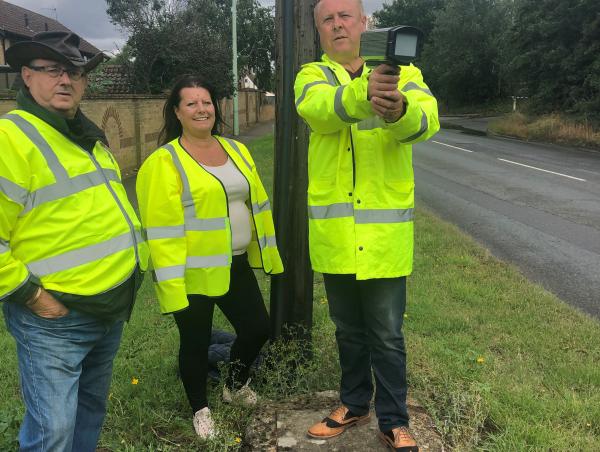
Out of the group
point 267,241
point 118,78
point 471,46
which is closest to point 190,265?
point 267,241

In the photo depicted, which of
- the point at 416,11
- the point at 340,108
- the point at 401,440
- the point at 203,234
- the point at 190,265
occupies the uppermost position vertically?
the point at 416,11

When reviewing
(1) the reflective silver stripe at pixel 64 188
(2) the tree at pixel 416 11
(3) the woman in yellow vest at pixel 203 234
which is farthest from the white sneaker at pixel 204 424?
(2) the tree at pixel 416 11

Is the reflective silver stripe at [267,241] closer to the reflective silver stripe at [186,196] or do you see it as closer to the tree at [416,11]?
the reflective silver stripe at [186,196]

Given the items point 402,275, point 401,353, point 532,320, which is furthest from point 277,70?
point 532,320

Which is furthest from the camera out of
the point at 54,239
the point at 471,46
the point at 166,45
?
the point at 471,46

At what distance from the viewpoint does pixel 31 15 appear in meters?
32.4

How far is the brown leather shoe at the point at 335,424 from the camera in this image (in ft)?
8.94

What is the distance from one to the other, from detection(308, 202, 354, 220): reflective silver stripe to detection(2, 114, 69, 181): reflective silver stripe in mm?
1048

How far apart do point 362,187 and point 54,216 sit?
1221 millimetres

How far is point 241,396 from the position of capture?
3.12 metres

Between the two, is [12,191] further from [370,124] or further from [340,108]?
[370,124]

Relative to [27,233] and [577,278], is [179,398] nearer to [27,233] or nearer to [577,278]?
[27,233]

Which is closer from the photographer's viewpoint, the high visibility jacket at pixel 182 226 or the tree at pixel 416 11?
the high visibility jacket at pixel 182 226

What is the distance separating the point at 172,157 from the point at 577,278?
4655mm
